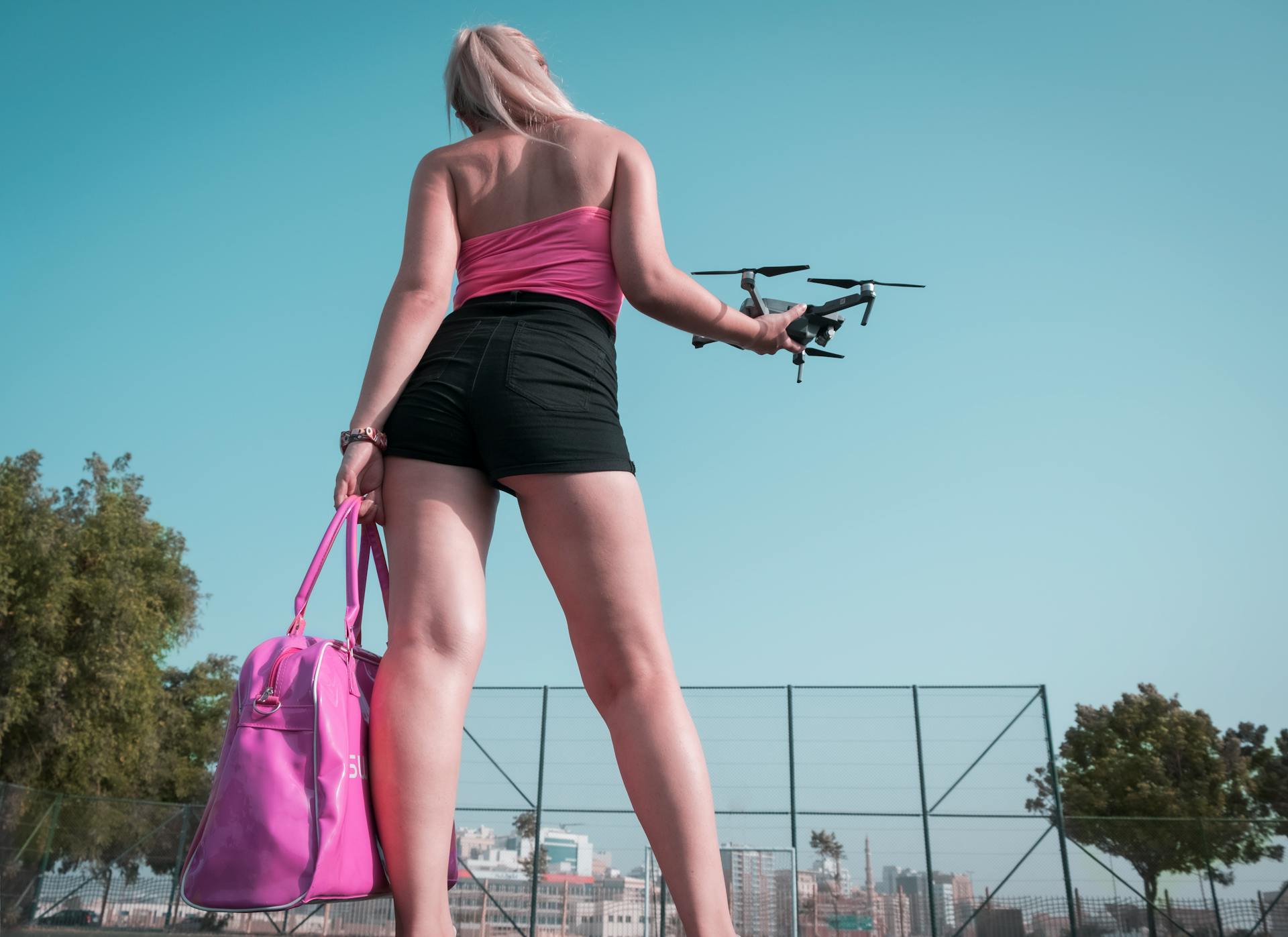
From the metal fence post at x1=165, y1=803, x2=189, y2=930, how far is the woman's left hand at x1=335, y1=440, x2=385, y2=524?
13161mm

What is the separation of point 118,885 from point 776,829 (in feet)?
29.9

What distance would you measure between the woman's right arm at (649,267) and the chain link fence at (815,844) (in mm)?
9630

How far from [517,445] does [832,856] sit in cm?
1051

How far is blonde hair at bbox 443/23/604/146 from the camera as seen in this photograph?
68.9 inches

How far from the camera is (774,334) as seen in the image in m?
1.76

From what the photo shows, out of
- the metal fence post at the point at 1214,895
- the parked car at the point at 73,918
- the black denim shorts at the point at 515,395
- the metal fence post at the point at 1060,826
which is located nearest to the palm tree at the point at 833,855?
the metal fence post at the point at 1060,826

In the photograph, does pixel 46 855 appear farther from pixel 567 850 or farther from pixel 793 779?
pixel 793 779

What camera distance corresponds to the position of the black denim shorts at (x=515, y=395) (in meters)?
1.41

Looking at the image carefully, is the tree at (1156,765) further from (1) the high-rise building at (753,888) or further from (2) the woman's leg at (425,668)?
(2) the woman's leg at (425,668)

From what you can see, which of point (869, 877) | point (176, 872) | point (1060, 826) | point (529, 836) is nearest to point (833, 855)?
point (869, 877)

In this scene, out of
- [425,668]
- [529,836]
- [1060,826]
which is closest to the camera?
[425,668]

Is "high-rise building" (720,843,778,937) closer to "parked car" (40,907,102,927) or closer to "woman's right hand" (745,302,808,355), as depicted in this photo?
"parked car" (40,907,102,927)

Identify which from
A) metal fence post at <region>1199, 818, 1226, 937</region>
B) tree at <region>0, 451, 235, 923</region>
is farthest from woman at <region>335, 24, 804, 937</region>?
tree at <region>0, 451, 235, 923</region>

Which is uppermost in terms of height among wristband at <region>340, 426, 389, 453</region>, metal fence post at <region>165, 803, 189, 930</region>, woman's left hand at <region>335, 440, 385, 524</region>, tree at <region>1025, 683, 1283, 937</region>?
tree at <region>1025, 683, 1283, 937</region>
